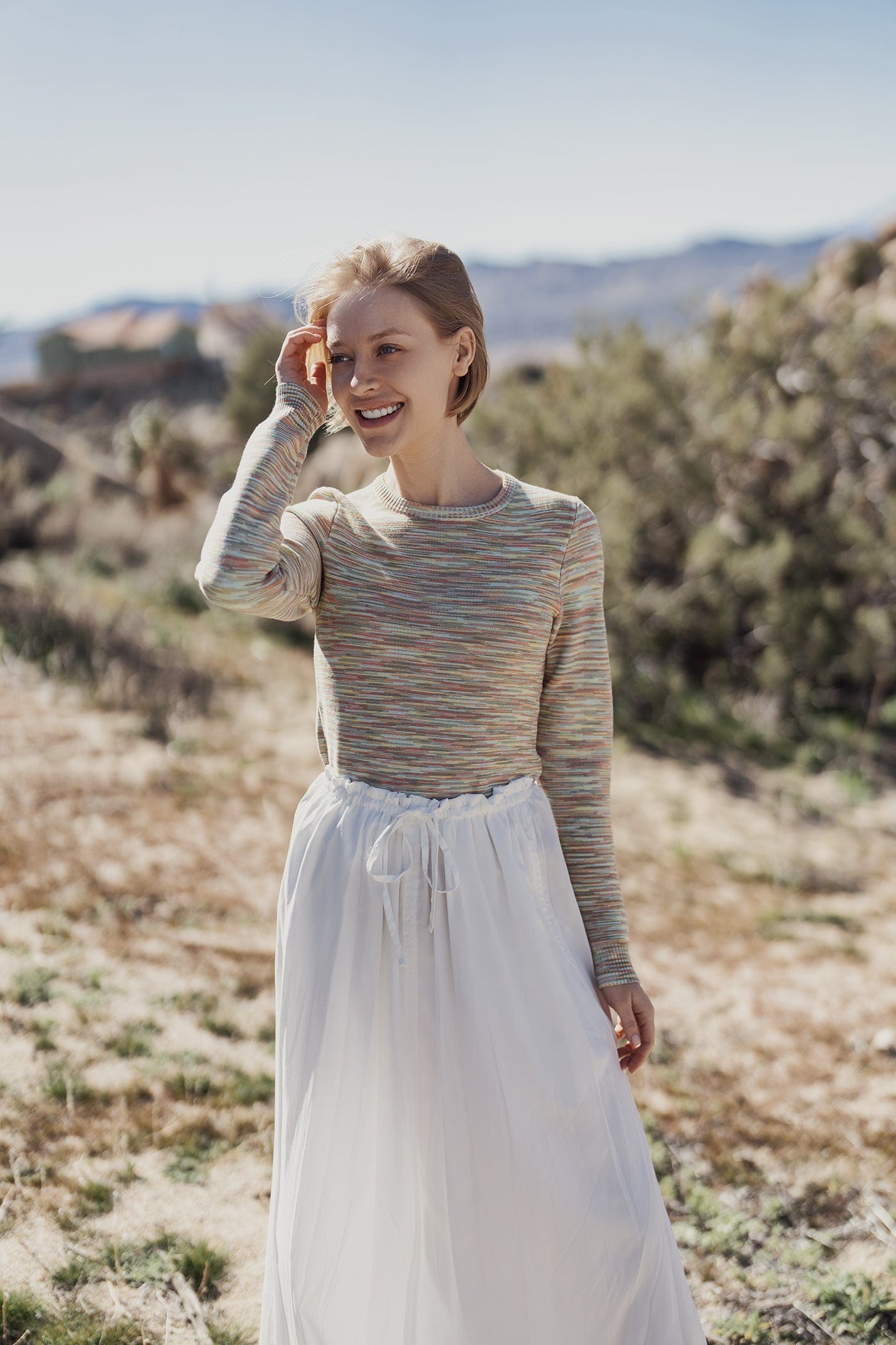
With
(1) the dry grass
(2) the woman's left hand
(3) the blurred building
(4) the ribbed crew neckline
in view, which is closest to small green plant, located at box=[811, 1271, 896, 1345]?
(1) the dry grass

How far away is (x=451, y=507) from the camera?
57.7 inches

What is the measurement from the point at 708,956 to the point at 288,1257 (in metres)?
3.17

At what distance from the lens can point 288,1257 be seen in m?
1.42

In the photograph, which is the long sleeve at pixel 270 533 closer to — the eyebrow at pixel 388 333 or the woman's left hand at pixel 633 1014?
the eyebrow at pixel 388 333

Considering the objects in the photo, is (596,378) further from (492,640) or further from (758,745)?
(492,640)

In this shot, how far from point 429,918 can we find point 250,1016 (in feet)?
7.13

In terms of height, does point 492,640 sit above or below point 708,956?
above

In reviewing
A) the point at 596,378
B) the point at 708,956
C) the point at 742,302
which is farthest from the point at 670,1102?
the point at 742,302

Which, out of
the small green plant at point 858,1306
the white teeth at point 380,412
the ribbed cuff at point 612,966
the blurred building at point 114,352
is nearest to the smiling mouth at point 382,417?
the white teeth at point 380,412

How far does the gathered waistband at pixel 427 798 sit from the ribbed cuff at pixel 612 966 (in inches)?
10.7

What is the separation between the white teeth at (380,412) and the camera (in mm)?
1392

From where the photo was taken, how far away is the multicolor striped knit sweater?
1.42 metres

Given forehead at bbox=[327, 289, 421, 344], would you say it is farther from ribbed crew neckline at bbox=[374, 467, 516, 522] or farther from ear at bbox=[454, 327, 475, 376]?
ribbed crew neckline at bbox=[374, 467, 516, 522]

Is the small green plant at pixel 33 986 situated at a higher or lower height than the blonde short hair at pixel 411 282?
lower
